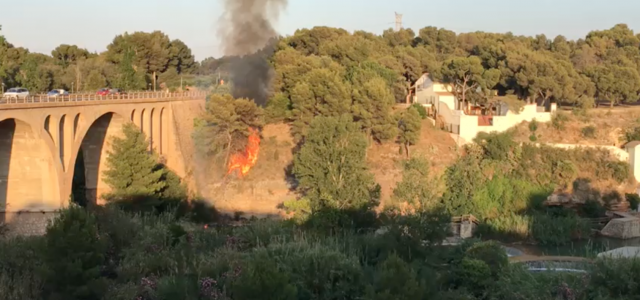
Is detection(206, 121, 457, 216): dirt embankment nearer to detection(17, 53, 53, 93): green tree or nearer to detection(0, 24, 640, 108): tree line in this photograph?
detection(0, 24, 640, 108): tree line

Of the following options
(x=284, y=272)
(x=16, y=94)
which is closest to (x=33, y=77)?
(x=16, y=94)

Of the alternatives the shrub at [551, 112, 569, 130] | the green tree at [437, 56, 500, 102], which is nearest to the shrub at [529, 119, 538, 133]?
Result: the shrub at [551, 112, 569, 130]

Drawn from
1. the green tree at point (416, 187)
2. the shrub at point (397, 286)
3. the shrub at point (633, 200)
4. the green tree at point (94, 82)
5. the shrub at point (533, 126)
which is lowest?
the shrub at point (633, 200)

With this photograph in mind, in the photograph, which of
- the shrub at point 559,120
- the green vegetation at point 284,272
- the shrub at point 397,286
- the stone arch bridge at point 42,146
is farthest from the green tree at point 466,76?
the shrub at point 397,286

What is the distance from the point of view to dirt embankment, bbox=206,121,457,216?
31.0m

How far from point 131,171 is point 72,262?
18.3 m

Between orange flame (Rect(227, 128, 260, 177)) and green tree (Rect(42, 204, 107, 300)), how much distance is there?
22.3m

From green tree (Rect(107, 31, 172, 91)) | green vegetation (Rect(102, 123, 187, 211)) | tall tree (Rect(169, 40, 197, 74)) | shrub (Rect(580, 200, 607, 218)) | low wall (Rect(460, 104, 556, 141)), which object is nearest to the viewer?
green vegetation (Rect(102, 123, 187, 211))

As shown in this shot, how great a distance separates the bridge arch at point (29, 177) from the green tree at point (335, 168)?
35.1 feet

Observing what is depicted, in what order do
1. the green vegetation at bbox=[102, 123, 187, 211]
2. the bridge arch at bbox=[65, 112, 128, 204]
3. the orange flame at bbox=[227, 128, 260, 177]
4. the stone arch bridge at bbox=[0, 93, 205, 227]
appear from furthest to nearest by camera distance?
the orange flame at bbox=[227, 128, 260, 177]
the bridge arch at bbox=[65, 112, 128, 204]
the green vegetation at bbox=[102, 123, 187, 211]
the stone arch bridge at bbox=[0, 93, 205, 227]

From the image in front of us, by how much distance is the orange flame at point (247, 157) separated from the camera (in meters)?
33.2

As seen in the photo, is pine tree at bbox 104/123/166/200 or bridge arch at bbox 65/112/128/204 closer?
pine tree at bbox 104/123/166/200

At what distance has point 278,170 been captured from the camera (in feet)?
110

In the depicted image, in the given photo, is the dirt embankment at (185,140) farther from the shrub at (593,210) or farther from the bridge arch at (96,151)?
the shrub at (593,210)
